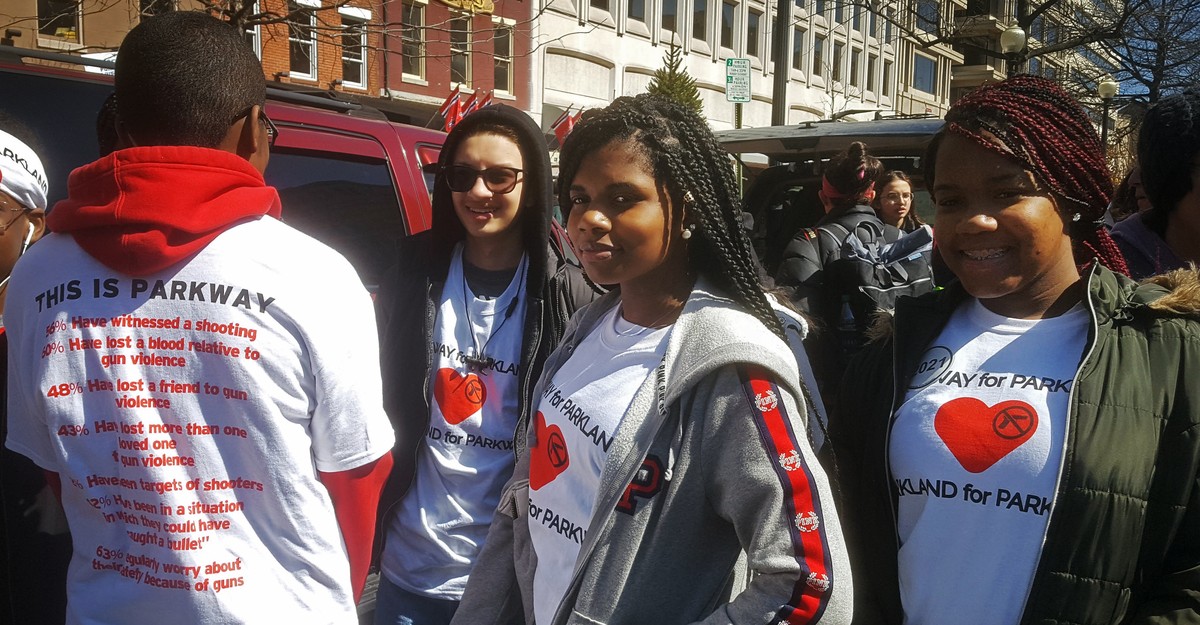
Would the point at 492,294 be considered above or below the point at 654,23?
below

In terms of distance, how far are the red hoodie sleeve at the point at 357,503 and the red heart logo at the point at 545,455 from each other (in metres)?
0.31

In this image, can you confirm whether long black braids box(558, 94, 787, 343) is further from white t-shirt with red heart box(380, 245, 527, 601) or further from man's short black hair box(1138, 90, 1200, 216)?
man's short black hair box(1138, 90, 1200, 216)

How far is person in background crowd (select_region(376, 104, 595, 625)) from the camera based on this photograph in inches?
95.0

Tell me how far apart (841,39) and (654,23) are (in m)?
13.2

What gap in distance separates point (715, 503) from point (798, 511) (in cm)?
16

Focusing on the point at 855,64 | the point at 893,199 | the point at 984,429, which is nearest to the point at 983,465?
the point at 984,429

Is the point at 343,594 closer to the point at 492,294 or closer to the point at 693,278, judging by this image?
the point at 693,278

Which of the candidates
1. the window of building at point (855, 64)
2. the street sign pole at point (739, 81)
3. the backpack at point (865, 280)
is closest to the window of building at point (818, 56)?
the window of building at point (855, 64)

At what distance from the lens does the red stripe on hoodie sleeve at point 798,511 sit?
133cm

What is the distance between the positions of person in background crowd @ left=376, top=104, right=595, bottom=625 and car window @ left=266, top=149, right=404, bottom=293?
708 millimetres

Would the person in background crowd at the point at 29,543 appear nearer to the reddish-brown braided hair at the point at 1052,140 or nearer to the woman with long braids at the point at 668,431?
the woman with long braids at the point at 668,431

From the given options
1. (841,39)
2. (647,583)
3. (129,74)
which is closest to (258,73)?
(129,74)

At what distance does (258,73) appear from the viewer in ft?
5.66

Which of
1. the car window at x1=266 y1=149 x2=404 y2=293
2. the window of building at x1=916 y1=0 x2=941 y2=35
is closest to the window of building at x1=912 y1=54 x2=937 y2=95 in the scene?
the window of building at x1=916 y1=0 x2=941 y2=35
